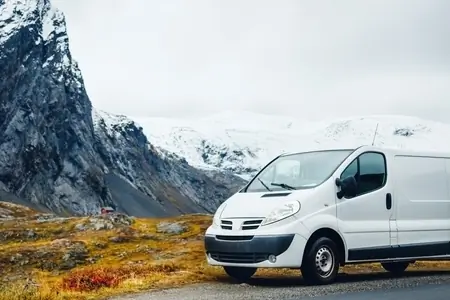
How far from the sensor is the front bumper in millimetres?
13060

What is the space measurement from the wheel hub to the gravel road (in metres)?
0.37

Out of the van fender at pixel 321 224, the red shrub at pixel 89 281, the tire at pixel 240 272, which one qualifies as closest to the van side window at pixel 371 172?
the van fender at pixel 321 224

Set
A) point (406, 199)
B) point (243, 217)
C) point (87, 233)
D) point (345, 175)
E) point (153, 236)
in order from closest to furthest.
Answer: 1. point (243, 217)
2. point (345, 175)
3. point (406, 199)
4. point (153, 236)
5. point (87, 233)

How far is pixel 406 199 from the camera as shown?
51.1 feet


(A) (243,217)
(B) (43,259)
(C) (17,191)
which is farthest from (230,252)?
(C) (17,191)

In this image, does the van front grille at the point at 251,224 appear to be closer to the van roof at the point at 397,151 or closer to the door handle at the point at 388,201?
the van roof at the point at 397,151

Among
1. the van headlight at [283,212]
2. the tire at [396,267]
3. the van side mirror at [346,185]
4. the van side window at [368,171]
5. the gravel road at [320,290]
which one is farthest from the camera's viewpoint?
the tire at [396,267]

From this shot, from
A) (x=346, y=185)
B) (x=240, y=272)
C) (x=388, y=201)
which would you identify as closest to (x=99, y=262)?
(x=240, y=272)

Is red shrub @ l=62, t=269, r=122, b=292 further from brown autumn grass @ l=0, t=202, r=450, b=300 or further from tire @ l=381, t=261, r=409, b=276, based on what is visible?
tire @ l=381, t=261, r=409, b=276

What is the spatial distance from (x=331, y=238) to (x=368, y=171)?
1958 millimetres

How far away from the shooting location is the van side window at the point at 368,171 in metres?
14.7

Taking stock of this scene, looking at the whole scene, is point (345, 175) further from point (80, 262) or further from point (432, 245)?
point (80, 262)

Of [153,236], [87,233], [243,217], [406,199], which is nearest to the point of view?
[243,217]

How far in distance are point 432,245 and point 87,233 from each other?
155ft
